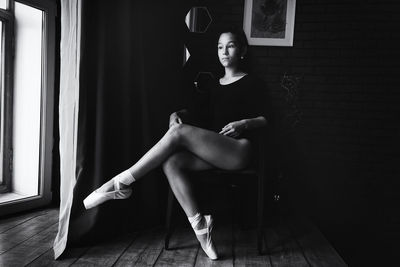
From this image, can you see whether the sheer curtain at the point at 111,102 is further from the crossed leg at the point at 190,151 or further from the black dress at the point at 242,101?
the black dress at the point at 242,101

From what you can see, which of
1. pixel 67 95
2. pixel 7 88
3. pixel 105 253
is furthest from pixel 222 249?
pixel 7 88

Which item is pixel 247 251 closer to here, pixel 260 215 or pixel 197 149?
pixel 260 215

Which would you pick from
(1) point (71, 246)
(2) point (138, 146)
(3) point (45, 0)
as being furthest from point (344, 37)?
(1) point (71, 246)

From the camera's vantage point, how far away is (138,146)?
251 centimetres

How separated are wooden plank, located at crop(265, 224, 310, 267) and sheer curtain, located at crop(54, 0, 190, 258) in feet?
2.85

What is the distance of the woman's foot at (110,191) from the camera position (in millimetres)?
1930

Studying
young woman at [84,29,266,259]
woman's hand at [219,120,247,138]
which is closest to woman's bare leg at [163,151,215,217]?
young woman at [84,29,266,259]

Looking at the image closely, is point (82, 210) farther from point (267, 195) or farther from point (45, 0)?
point (45, 0)

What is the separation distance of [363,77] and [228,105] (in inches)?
55.5

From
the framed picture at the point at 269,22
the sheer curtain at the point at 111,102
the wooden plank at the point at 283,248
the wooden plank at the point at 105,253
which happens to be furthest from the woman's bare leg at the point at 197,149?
the framed picture at the point at 269,22

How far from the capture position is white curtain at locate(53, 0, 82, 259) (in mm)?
1961

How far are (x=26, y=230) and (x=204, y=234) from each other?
125 centimetres

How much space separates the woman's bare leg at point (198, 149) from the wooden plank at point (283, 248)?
23.3 inches

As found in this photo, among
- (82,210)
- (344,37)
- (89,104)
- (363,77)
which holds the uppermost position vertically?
(344,37)
